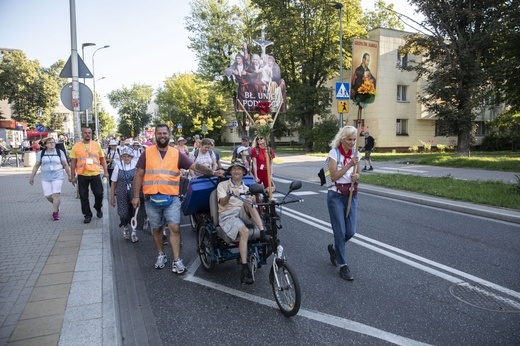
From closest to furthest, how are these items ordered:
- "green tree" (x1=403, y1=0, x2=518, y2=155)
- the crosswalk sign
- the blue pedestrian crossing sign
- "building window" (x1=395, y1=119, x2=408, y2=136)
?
the crosswalk sign
the blue pedestrian crossing sign
"green tree" (x1=403, y1=0, x2=518, y2=155)
"building window" (x1=395, y1=119, x2=408, y2=136)

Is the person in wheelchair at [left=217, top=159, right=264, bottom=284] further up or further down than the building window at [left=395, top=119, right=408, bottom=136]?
further down

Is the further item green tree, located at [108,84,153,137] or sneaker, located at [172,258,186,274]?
green tree, located at [108,84,153,137]

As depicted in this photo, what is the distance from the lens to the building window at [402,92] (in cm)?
3306

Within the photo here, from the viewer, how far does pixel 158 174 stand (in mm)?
4867

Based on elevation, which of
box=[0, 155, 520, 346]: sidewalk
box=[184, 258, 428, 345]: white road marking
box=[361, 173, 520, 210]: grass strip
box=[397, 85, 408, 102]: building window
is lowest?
box=[184, 258, 428, 345]: white road marking

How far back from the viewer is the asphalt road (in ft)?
11.0

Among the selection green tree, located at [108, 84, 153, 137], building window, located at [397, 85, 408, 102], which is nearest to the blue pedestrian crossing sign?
building window, located at [397, 85, 408, 102]

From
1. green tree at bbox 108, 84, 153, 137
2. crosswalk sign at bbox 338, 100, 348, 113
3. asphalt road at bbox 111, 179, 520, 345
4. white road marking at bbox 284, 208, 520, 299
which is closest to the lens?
asphalt road at bbox 111, 179, 520, 345

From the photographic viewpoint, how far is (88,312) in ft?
11.5

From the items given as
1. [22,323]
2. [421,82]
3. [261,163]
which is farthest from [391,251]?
[421,82]

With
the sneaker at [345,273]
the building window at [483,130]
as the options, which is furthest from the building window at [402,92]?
the sneaker at [345,273]

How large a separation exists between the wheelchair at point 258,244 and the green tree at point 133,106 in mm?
94503

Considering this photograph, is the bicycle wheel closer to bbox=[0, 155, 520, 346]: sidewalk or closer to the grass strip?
bbox=[0, 155, 520, 346]: sidewalk

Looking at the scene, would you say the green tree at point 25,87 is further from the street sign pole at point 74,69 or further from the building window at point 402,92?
the building window at point 402,92
